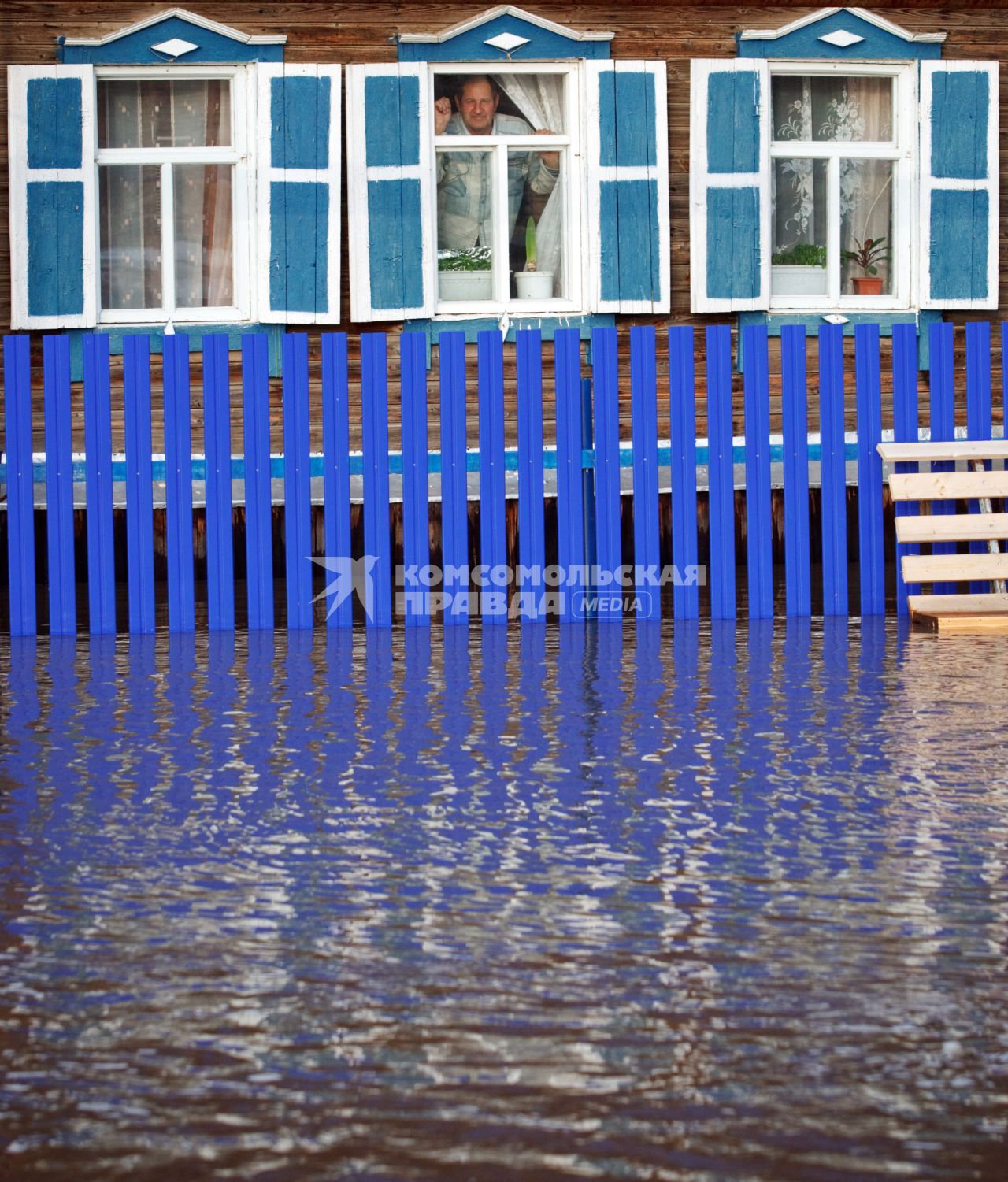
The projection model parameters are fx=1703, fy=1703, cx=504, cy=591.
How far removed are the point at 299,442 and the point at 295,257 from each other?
2835 millimetres

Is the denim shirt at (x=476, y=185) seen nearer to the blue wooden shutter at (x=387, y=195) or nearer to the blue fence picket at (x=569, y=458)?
the blue wooden shutter at (x=387, y=195)

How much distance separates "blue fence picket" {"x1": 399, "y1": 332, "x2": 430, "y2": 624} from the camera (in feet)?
28.0

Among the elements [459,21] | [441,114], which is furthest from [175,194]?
[459,21]

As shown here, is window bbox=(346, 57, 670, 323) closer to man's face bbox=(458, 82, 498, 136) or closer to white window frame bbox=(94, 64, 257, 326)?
man's face bbox=(458, 82, 498, 136)

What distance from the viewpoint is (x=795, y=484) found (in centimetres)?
883

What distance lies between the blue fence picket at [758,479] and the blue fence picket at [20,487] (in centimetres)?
362

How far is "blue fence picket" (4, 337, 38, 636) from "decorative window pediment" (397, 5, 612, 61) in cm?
400

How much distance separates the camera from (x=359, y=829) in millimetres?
3670

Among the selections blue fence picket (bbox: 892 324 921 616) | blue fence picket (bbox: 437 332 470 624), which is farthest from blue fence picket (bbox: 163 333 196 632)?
blue fence picket (bbox: 892 324 921 616)

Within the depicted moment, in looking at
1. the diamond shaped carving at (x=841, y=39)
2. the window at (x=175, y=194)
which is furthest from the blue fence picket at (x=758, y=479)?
the diamond shaped carving at (x=841, y=39)

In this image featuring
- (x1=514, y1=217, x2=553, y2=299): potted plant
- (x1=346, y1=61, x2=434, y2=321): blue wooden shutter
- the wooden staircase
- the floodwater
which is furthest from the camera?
(x1=514, y1=217, x2=553, y2=299): potted plant

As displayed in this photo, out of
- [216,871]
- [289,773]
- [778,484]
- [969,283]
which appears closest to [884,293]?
[969,283]

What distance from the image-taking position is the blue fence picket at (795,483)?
878 centimetres

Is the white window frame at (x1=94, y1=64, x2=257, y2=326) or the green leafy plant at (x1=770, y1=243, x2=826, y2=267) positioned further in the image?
the green leafy plant at (x1=770, y1=243, x2=826, y2=267)
